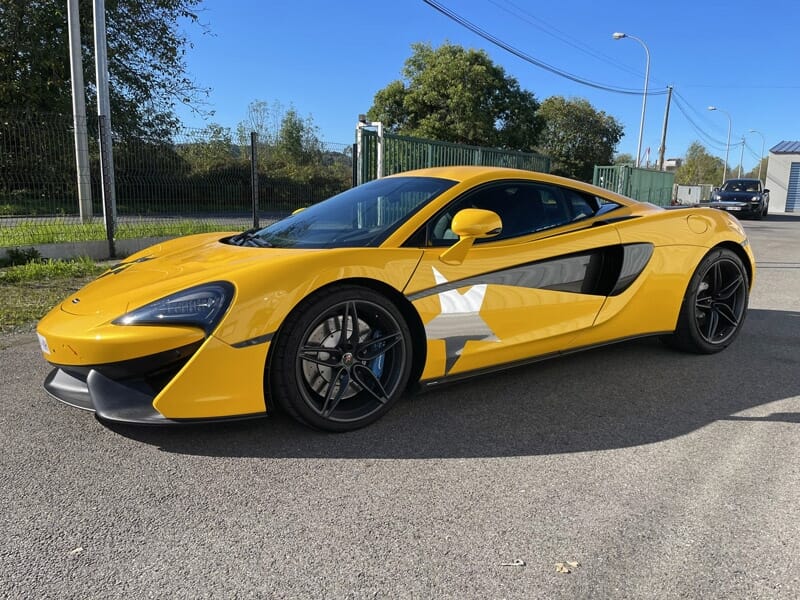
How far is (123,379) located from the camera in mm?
2463

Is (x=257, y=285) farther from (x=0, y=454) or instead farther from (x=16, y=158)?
(x=16, y=158)

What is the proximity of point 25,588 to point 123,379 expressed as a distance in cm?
91

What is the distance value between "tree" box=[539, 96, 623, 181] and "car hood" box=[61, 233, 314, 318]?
37.6m

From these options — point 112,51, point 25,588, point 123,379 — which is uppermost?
point 112,51

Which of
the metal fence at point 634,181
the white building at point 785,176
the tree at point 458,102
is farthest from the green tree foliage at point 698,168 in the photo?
the metal fence at point 634,181

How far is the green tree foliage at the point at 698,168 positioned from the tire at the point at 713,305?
81.9 metres

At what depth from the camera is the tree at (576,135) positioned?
38250 millimetres

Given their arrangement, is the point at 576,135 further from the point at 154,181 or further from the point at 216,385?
the point at 216,385

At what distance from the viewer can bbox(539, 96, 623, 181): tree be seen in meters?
38.2

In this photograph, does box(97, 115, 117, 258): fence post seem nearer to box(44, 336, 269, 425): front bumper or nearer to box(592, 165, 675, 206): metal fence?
box(44, 336, 269, 425): front bumper

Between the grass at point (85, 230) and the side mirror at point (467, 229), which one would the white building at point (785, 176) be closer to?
the grass at point (85, 230)

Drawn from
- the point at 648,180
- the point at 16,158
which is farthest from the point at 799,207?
the point at 16,158

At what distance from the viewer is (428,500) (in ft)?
7.38

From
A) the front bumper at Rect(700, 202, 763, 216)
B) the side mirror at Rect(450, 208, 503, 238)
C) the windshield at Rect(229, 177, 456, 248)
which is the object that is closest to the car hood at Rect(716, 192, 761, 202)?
the front bumper at Rect(700, 202, 763, 216)
